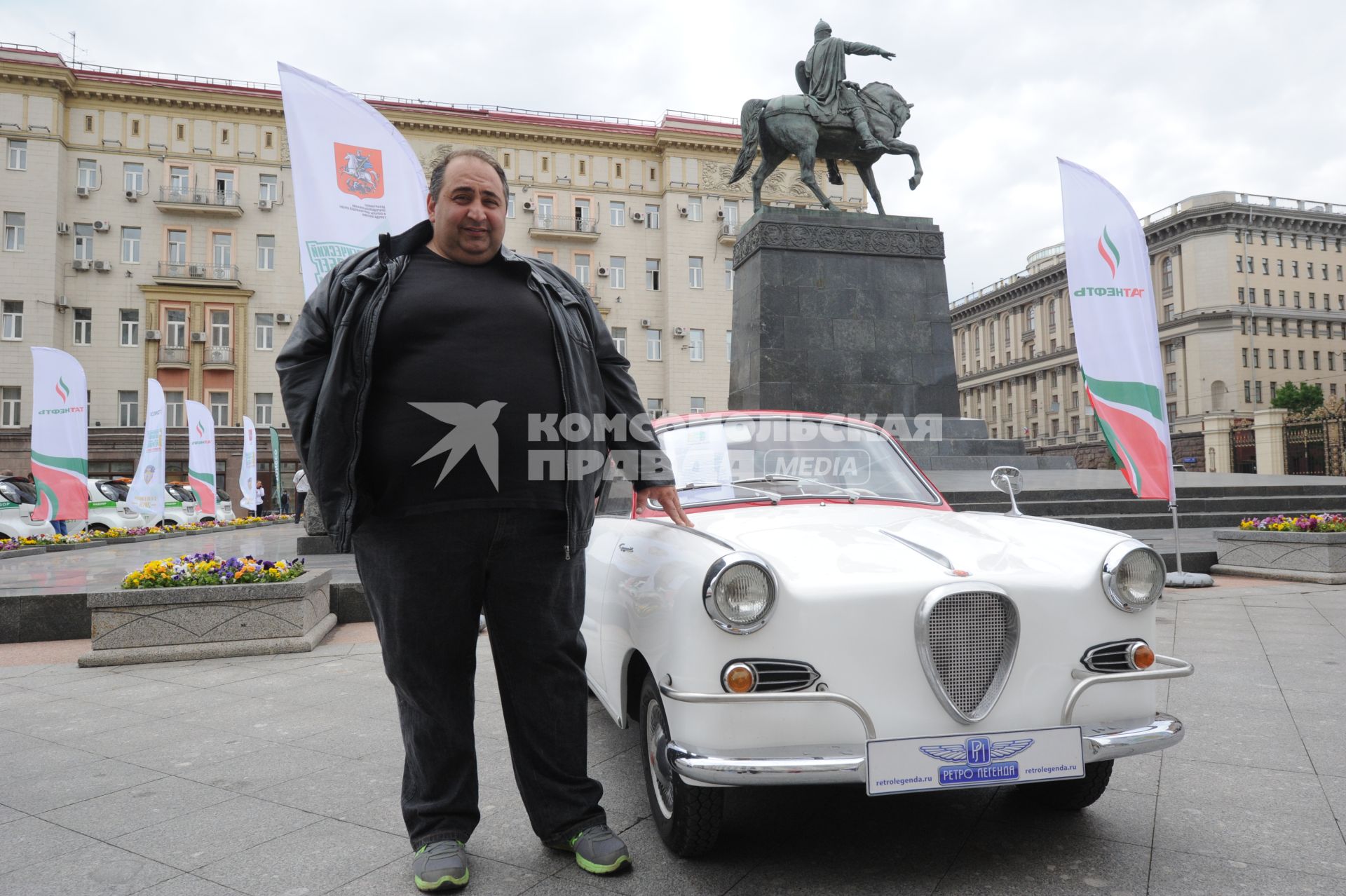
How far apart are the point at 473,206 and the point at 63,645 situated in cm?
593

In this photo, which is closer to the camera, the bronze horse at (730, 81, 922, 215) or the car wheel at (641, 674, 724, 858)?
the car wheel at (641, 674, 724, 858)

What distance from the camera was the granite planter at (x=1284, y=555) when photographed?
893 cm

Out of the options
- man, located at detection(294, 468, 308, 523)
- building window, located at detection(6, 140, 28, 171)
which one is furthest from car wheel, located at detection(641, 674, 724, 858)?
building window, located at detection(6, 140, 28, 171)

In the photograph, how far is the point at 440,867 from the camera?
8.38 feet

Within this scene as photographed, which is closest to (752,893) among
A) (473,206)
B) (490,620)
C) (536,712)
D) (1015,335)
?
(536,712)

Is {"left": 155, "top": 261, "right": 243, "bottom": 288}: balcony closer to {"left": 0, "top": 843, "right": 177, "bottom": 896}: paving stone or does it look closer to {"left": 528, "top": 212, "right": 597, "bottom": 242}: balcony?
{"left": 528, "top": 212, "right": 597, "bottom": 242}: balcony

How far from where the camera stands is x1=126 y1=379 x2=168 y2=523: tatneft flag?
17.4 meters

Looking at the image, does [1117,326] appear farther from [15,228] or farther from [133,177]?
[15,228]

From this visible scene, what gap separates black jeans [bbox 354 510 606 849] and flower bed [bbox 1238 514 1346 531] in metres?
9.29

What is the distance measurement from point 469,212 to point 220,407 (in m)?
42.1

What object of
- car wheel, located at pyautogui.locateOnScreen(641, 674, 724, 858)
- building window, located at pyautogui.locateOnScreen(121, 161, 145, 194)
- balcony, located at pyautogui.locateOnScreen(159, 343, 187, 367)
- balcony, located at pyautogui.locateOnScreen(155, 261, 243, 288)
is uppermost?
building window, located at pyautogui.locateOnScreen(121, 161, 145, 194)

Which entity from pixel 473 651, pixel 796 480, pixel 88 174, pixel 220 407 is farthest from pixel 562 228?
pixel 473 651

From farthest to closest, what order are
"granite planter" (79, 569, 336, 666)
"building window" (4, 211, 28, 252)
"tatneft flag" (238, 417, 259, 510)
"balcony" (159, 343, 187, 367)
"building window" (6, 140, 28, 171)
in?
"balcony" (159, 343, 187, 367)
"building window" (4, 211, 28, 252)
"building window" (6, 140, 28, 171)
"tatneft flag" (238, 417, 259, 510)
"granite planter" (79, 569, 336, 666)

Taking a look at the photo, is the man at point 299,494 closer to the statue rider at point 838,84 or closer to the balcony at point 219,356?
the balcony at point 219,356
